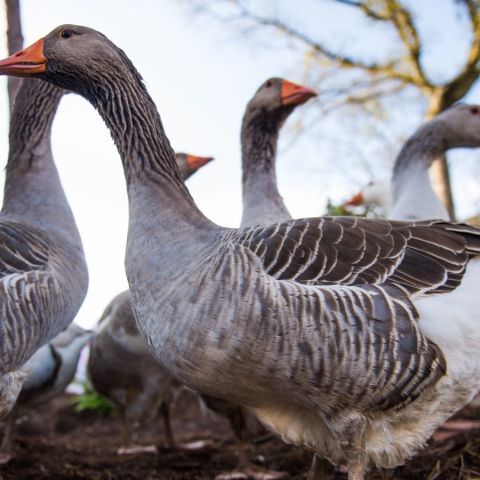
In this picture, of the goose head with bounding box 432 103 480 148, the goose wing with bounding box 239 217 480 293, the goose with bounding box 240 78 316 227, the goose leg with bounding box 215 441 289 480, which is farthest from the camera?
the goose head with bounding box 432 103 480 148

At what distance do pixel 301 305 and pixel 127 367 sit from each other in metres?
4.30

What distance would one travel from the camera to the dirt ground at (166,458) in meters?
5.22

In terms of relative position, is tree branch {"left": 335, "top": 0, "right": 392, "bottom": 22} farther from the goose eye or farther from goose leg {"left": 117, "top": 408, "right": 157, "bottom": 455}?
the goose eye

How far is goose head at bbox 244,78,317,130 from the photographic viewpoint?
6.93 m

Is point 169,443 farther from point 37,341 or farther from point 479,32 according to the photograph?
point 479,32

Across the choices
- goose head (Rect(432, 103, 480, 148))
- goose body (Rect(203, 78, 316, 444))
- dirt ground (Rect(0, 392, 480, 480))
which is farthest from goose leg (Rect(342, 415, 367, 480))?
goose head (Rect(432, 103, 480, 148))

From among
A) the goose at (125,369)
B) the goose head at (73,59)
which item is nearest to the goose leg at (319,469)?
the goose head at (73,59)

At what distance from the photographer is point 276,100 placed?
694cm

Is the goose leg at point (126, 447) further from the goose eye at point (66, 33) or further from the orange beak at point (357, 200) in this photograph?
the orange beak at point (357, 200)

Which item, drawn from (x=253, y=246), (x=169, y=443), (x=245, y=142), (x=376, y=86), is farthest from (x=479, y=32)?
(x=253, y=246)

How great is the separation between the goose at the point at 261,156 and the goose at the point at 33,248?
5.68ft

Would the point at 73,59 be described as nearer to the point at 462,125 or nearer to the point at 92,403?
the point at 462,125

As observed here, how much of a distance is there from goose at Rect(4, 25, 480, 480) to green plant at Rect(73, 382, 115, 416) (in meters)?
7.71

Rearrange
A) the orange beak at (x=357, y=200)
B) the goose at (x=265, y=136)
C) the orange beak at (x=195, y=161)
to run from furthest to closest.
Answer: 1. the orange beak at (x=357, y=200)
2. the orange beak at (x=195, y=161)
3. the goose at (x=265, y=136)
